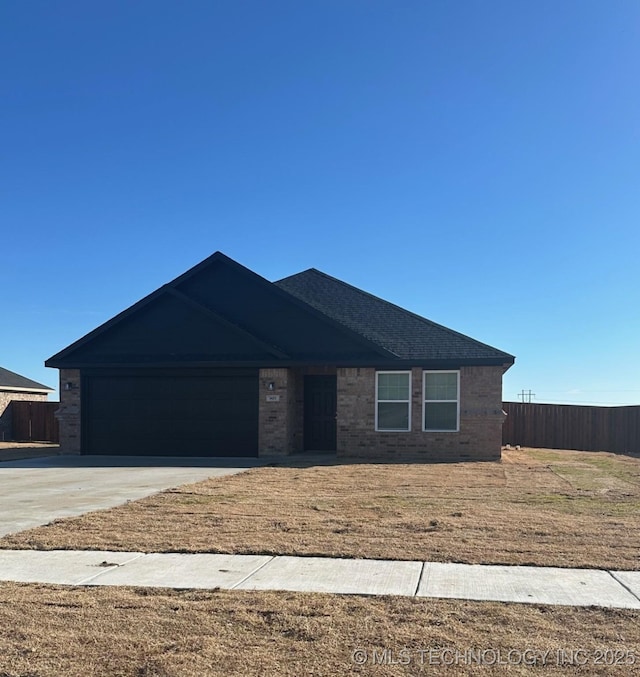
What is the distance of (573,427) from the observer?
2444 cm

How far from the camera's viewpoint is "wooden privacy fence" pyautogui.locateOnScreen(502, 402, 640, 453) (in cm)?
2381

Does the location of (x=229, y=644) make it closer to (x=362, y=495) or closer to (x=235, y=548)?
(x=235, y=548)

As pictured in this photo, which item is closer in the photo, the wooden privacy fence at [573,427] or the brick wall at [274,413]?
the brick wall at [274,413]

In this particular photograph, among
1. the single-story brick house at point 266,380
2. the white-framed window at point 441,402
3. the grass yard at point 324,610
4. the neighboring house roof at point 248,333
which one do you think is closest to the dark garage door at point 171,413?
the single-story brick house at point 266,380

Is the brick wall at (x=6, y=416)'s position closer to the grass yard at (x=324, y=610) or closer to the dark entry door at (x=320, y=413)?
the dark entry door at (x=320, y=413)

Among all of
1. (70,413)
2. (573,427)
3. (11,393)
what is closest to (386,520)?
(70,413)

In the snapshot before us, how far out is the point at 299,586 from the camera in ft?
19.5

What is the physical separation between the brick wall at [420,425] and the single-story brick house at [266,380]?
0.03 m

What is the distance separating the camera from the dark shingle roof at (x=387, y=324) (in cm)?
1828

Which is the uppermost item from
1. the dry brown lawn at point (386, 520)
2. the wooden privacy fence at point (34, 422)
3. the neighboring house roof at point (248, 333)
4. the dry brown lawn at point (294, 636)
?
the neighboring house roof at point (248, 333)

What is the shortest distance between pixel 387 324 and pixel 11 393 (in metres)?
18.8

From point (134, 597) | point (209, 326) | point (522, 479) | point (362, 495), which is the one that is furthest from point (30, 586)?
point (209, 326)

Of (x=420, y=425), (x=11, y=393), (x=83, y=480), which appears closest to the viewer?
(x=83, y=480)

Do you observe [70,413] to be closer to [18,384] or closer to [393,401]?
[393,401]
